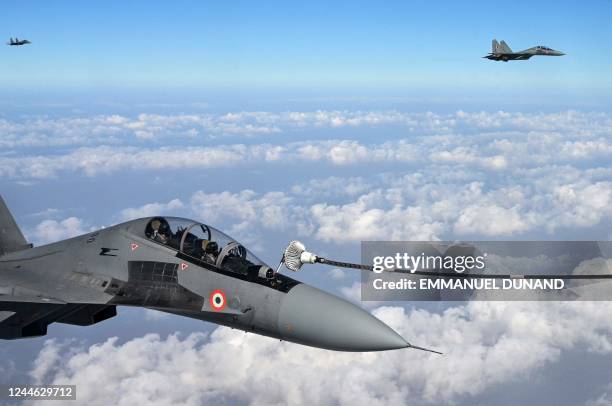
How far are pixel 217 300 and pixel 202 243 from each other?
4.74 ft

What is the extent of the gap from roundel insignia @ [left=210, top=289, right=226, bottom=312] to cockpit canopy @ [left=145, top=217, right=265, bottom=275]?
55cm

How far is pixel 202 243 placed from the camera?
1222 centimetres

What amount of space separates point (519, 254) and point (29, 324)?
579ft

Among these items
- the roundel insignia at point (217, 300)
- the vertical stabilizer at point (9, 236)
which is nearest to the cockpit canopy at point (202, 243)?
the roundel insignia at point (217, 300)

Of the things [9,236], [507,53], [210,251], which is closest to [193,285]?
[210,251]

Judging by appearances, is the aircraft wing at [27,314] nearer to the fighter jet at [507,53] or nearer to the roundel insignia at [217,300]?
the roundel insignia at [217,300]

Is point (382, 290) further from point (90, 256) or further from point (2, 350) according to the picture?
point (2, 350)

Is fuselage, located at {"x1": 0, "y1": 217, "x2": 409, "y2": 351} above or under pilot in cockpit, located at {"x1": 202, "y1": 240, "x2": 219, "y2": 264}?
under

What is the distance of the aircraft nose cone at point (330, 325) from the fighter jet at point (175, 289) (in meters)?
0.02

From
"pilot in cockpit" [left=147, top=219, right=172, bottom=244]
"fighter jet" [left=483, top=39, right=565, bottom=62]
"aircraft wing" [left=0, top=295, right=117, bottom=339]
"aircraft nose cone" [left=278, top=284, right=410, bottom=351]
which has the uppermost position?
"fighter jet" [left=483, top=39, right=565, bottom=62]

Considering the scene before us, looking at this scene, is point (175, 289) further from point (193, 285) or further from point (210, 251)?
point (210, 251)

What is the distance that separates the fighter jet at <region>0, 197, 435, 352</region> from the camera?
1048cm

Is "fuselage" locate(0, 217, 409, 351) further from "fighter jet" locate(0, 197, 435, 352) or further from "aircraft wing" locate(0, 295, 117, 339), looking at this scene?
"aircraft wing" locate(0, 295, 117, 339)

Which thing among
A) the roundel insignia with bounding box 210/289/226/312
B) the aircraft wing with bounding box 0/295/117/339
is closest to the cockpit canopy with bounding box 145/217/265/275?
the roundel insignia with bounding box 210/289/226/312
